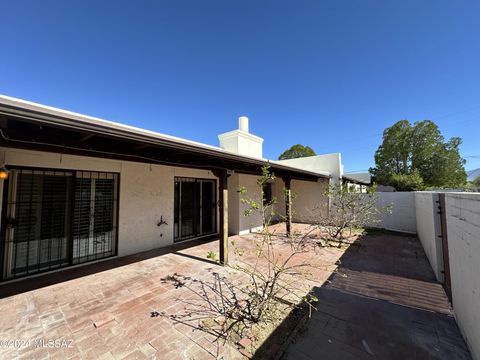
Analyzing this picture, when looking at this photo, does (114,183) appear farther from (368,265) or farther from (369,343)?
(368,265)

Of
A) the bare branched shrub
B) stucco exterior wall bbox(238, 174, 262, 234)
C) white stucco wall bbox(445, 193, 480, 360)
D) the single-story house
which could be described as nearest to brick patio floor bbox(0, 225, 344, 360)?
the bare branched shrub

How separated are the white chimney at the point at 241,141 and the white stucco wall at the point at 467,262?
977 cm

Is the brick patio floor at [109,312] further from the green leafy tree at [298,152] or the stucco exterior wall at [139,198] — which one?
the green leafy tree at [298,152]

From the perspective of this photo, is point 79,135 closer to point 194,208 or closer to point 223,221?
point 223,221

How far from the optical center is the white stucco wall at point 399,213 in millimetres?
9688

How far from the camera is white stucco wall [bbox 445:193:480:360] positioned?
81.6 inches

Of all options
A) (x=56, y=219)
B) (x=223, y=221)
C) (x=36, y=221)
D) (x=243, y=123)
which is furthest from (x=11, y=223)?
(x=243, y=123)

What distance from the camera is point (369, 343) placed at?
2533 millimetres

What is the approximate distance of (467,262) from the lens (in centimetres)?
240

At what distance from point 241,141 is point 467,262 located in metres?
10.7

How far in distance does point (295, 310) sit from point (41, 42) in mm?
9150

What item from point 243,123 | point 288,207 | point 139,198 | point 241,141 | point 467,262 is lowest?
point 467,262

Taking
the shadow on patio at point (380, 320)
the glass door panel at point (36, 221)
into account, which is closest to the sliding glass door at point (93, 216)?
the glass door panel at point (36, 221)

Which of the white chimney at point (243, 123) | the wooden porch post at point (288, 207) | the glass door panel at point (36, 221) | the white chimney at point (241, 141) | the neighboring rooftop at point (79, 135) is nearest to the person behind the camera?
the neighboring rooftop at point (79, 135)
